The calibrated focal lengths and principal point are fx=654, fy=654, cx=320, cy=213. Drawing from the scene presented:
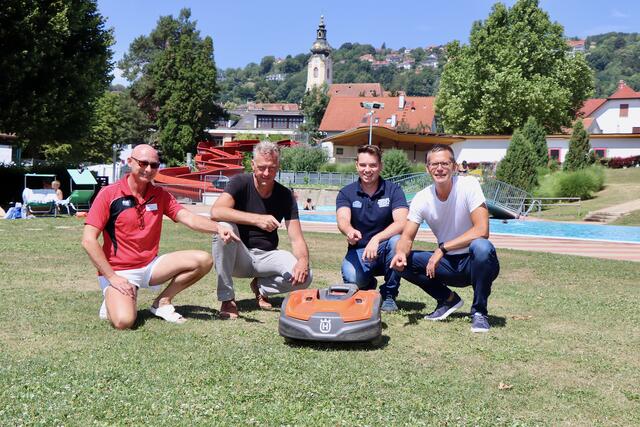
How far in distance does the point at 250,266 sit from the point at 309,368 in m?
2.02

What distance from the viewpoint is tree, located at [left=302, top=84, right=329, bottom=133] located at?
87.7 metres

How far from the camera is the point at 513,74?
43875 millimetres

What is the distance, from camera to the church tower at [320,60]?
6019 inches

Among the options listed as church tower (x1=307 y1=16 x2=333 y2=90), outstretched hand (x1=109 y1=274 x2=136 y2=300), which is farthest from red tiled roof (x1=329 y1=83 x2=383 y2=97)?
outstretched hand (x1=109 y1=274 x2=136 y2=300)

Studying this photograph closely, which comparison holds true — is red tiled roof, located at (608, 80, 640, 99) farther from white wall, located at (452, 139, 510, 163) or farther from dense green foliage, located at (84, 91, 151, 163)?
dense green foliage, located at (84, 91, 151, 163)

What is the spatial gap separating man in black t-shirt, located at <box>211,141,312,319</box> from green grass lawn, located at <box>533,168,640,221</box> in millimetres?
20874

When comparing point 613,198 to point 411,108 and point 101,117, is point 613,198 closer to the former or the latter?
point 411,108

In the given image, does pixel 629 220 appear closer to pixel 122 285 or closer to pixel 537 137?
pixel 537 137

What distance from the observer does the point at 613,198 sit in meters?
29.9

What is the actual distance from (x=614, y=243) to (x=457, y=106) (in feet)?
109

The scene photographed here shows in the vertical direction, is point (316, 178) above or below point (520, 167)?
below

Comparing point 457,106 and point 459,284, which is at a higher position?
point 457,106

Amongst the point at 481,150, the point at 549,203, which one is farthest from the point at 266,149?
Result: the point at 481,150

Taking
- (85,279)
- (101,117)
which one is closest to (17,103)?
(85,279)
